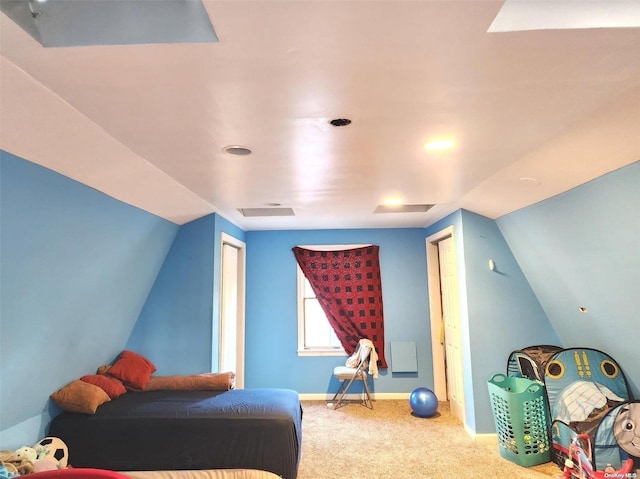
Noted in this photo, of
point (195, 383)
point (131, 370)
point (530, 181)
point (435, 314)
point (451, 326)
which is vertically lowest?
point (195, 383)

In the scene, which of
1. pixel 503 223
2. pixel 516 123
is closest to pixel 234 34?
pixel 516 123

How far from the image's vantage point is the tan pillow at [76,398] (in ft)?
8.98

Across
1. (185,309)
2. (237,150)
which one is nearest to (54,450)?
(185,309)

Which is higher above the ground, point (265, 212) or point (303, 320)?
point (265, 212)

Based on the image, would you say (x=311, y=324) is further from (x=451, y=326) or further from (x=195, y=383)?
(x=195, y=383)

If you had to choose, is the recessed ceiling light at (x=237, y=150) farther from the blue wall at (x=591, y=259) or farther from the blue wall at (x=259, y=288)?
the blue wall at (x=591, y=259)

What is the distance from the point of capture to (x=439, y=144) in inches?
88.3

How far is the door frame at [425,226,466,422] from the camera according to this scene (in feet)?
16.6

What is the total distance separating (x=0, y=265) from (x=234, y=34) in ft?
5.78

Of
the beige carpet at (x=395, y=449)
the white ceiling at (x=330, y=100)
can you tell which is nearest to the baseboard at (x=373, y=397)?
the beige carpet at (x=395, y=449)

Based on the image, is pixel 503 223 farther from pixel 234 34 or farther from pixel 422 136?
pixel 234 34

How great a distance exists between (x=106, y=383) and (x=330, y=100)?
115 inches

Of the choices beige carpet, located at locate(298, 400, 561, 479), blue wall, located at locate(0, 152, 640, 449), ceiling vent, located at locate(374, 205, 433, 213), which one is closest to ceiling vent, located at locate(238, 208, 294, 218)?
blue wall, located at locate(0, 152, 640, 449)

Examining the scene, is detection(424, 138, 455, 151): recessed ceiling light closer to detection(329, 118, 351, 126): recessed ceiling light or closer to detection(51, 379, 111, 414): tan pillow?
detection(329, 118, 351, 126): recessed ceiling light
